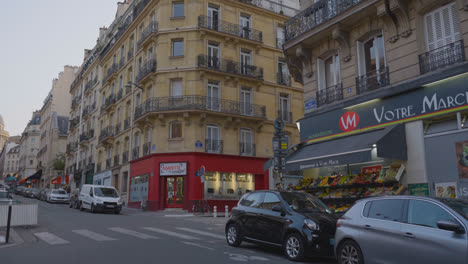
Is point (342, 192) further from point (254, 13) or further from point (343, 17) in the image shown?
point (254, 13)

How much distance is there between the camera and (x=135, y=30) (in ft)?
113

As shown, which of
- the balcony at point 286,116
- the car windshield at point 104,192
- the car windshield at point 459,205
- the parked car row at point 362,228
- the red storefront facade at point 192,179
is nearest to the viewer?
the parked car row at point 362,228

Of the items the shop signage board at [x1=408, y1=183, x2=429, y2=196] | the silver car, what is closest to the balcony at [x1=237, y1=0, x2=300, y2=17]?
the shop signage board at [x1=408, y1=183, x2=429, y2=196]

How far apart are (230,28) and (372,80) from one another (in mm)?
18132

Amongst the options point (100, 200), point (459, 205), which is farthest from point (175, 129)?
point (459, 205)

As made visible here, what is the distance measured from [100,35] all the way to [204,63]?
2757cm

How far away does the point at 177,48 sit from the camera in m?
29.2

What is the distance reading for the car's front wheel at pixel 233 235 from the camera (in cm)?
1018

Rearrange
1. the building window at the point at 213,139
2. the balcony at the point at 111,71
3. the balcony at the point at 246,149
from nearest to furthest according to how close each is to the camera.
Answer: the building window at the point at 213,139 < the balcony at the point at 246,149 < the balcony at the point at 111,71

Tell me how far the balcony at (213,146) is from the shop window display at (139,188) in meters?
5.17

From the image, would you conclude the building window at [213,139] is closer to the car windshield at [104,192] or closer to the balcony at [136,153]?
the balcony at [136,153]

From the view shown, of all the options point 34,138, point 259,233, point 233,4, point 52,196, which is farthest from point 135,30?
point 34,138

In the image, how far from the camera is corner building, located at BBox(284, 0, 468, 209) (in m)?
11.4

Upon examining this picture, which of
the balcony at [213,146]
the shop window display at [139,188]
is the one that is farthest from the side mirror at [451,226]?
the shop window display at [139,188]
